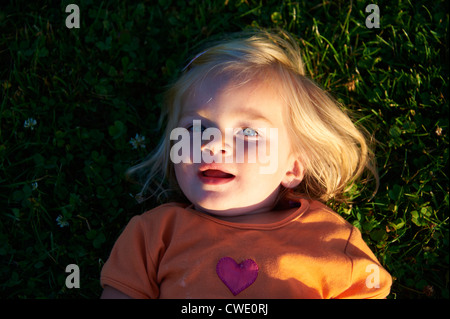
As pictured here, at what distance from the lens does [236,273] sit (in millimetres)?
2211

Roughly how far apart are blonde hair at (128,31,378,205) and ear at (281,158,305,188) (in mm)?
40

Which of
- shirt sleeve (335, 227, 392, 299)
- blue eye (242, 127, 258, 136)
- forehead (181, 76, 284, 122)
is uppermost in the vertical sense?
forehead (181, 76, 284, 122)

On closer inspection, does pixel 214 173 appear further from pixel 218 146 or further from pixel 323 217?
pixel 323 217

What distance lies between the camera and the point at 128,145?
9.88 ft

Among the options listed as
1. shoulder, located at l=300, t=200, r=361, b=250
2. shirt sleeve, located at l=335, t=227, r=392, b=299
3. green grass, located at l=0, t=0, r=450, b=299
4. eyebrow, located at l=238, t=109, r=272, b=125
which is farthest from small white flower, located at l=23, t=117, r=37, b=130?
shirt sleeve, located at l=335, t=227, r=392, b=299

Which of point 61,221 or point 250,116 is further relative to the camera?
point 61,221

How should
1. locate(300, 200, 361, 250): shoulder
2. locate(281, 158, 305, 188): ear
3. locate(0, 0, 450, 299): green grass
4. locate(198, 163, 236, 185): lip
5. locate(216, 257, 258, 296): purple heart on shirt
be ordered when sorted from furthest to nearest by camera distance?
locate(0, 0, 450, 299): green grass
locate(281, 158, 305, 188): ear
locate(300, 200, 361, 250): shoulder
locate(198, 163, 236, 185): lip
locate(216, 257, 258, 296): purple heart on shirt

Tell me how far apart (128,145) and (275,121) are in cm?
108

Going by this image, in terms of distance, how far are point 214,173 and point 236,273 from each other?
50 cm

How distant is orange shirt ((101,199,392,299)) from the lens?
2.24m

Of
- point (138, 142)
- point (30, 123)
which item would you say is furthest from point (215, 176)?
point (30, 123)

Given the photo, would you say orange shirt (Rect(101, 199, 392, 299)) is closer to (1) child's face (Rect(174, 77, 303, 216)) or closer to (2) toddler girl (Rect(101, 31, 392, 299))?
(2) toddler girl (Rect(101, 31, 392, 299))

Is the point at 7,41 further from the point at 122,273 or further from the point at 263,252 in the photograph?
the point at 263,252
